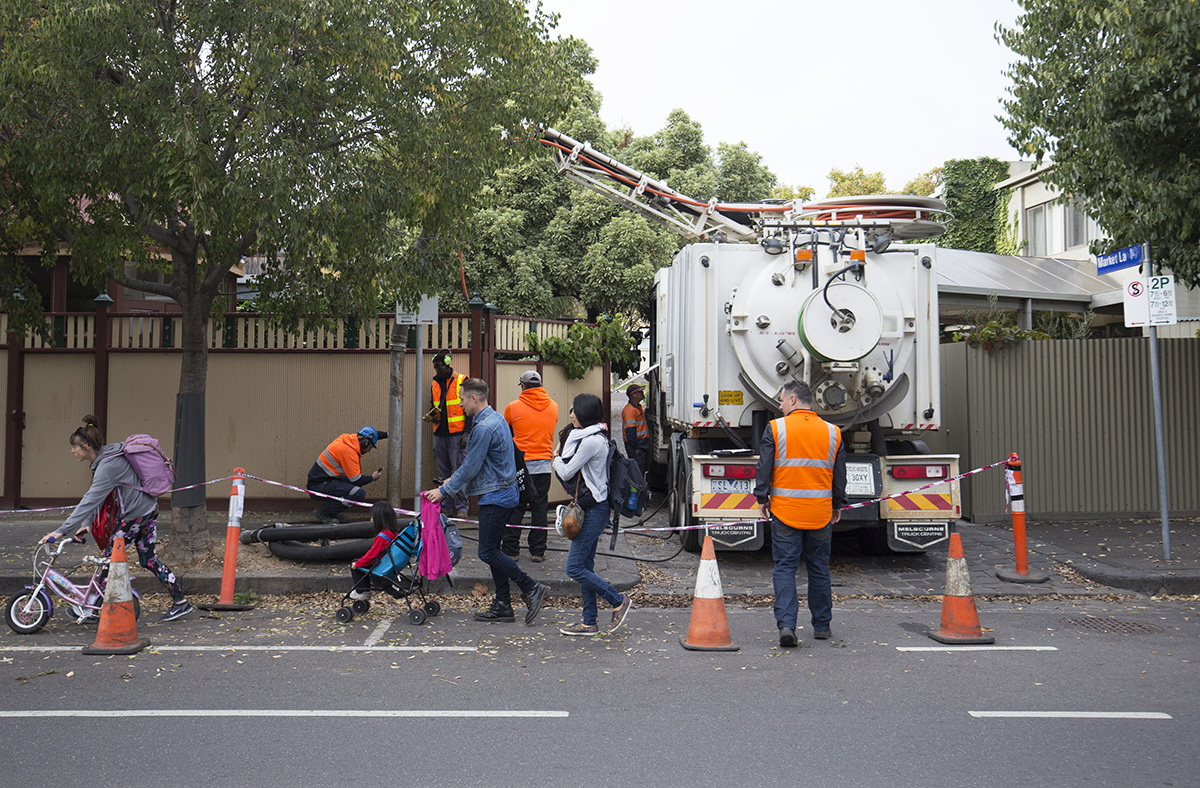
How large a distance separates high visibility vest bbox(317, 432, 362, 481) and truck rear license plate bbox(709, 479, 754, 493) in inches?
156

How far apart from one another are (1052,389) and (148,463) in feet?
32.9

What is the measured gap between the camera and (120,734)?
180 inches

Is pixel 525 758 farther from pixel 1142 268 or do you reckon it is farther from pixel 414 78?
pixel 1142 268

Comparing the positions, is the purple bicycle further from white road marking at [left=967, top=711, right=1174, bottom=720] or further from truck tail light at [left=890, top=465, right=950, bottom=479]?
truck tail light at [left=890, top=465, right=950, bottom=479]

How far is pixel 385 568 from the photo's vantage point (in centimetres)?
718

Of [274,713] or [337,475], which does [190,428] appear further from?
[274,713]

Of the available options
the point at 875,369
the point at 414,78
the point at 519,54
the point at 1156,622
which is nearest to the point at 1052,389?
the point at 875,369

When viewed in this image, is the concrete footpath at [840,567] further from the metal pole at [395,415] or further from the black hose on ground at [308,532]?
the metal pole at [395,415]

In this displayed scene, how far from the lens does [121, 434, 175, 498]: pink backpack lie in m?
6.99

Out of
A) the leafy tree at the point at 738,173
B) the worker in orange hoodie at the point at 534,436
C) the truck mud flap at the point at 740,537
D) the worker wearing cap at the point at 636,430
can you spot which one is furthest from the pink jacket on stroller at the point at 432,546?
the leafy tree at the point at 738,173

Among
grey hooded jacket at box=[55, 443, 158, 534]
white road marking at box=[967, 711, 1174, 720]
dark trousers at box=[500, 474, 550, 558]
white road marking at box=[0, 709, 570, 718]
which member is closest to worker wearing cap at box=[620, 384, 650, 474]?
dark trousers at box=[500, 474, 550, 558]

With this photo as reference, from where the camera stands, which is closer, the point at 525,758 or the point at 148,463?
the point at 525,758

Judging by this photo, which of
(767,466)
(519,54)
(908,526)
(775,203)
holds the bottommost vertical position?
(908,526)

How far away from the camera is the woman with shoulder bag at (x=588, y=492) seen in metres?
→ 6.69
